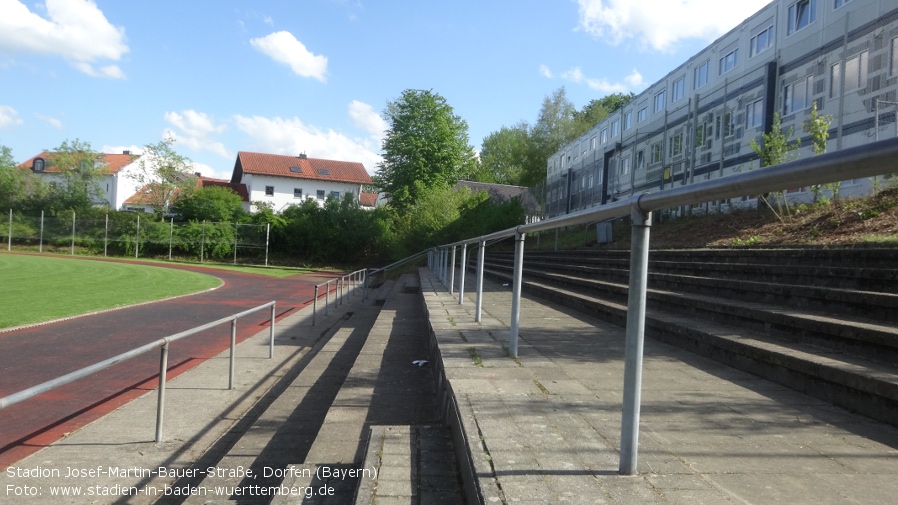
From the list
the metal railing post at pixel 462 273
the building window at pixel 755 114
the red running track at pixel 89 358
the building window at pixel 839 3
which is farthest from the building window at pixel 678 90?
the metal railing post at pixel 462 273

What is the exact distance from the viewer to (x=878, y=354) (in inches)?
160

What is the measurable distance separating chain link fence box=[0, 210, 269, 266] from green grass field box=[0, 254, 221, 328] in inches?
571

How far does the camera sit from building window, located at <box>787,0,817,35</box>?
1485 centimetres

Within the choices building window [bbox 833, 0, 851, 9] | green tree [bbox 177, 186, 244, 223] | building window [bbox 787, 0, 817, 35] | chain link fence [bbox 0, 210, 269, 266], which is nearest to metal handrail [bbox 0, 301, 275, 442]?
building window [bbox 833, 0, 851, 9]

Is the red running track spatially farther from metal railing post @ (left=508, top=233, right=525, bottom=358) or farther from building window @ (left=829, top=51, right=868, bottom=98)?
building window @ (left=829, top=51, right=868, bottom=98)

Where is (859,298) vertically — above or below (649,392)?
above

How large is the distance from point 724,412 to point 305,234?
3970cm

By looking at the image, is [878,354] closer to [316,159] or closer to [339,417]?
[339,417]

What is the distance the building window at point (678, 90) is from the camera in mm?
21672

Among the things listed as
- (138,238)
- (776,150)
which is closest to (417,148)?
(138,238)

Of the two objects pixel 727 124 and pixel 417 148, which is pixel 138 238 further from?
pixel 727 124

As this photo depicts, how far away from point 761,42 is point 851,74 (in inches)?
185

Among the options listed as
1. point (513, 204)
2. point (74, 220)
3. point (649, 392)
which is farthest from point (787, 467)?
point (74, 220)

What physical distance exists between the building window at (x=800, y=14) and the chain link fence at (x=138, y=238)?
3188 cm
